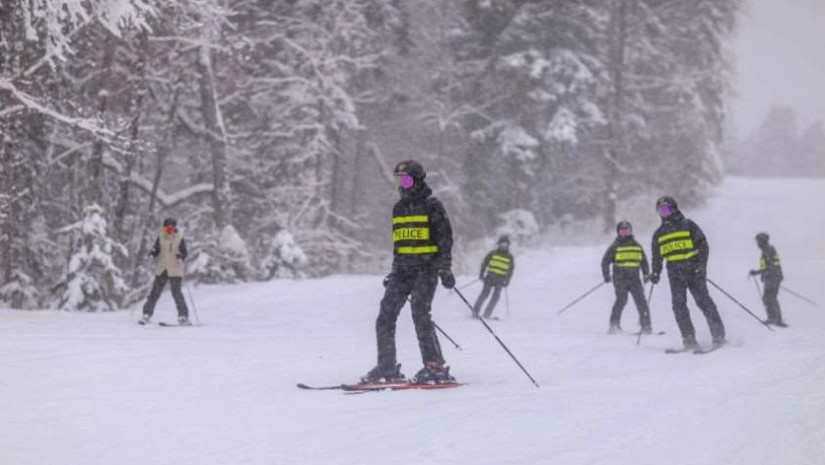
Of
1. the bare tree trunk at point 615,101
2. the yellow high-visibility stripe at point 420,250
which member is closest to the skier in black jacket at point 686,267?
the yellow high-visibility stripe at point 420,250

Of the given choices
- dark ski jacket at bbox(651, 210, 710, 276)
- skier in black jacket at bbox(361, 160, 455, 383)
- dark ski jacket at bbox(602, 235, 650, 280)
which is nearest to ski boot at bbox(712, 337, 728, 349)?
dark ski jacket at bbox(651, 210, 710, 276)

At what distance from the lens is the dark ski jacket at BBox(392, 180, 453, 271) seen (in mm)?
6914

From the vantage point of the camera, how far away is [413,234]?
6.98 m

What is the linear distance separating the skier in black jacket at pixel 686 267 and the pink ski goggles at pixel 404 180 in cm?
440

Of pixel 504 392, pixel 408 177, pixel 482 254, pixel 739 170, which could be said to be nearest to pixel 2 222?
pixel 408 177

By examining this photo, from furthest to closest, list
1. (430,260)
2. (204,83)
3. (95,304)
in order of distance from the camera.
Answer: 1. (204,83)
2. (95,304)
3. (430,260)

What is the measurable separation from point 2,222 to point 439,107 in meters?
20.1

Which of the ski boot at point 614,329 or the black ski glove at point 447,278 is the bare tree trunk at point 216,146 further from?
the black ski glove at point 447,278

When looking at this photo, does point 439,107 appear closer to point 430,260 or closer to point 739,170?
point 430,260

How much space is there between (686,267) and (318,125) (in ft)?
54.2

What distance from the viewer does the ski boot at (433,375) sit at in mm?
6879

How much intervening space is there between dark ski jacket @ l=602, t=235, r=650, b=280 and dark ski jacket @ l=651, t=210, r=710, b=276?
251cm

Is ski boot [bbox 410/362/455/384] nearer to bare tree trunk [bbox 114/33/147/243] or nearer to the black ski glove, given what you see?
the black ski glove

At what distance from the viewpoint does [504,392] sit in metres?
6.50
